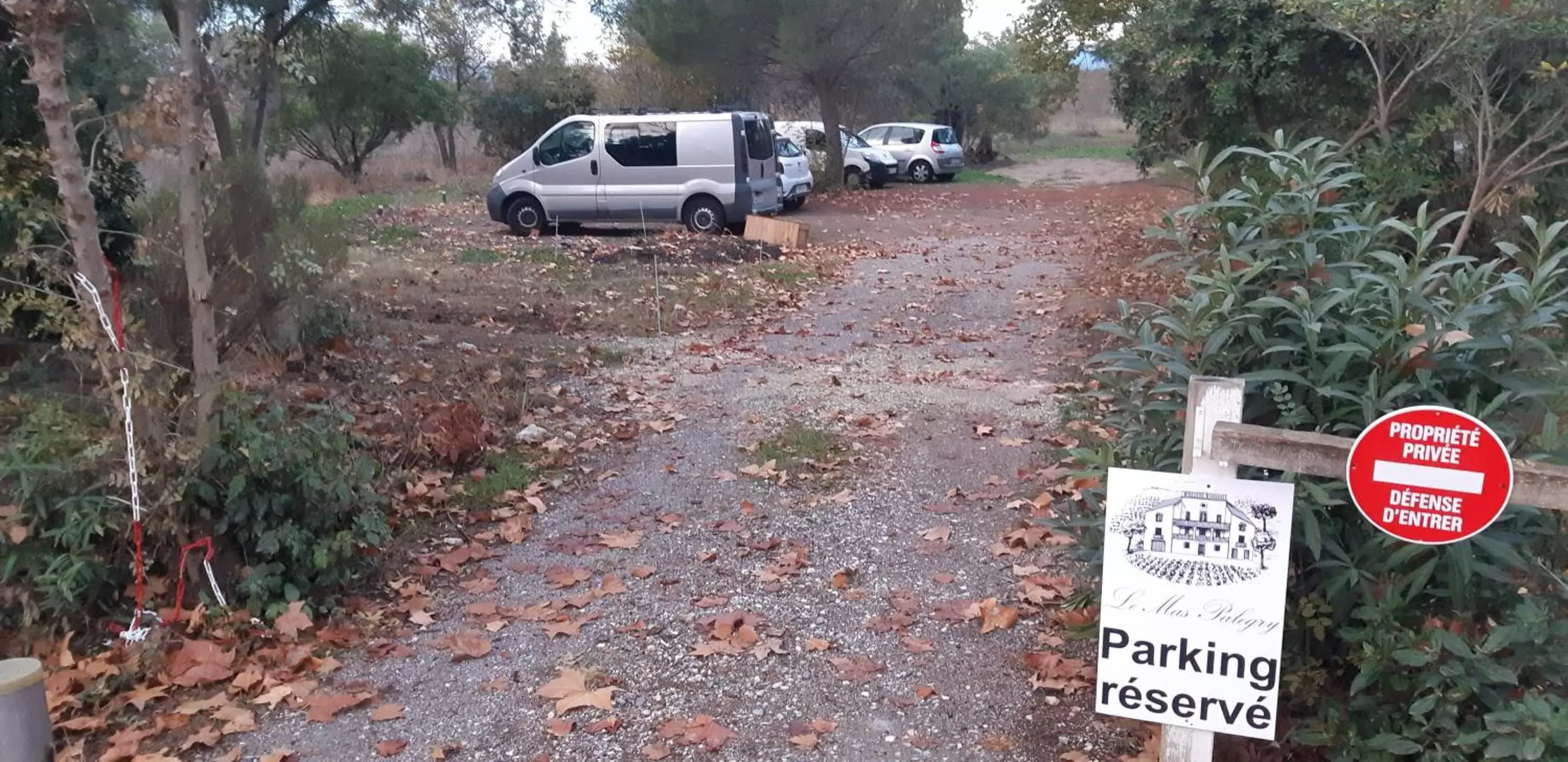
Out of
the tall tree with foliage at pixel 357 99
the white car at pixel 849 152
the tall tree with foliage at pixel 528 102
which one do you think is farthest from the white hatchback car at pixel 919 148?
the tall tree with foliage at pixel 357 99

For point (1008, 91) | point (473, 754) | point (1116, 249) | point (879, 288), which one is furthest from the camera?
point (1008, 91)

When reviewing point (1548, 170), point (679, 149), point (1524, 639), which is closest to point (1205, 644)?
point (1524, 639)

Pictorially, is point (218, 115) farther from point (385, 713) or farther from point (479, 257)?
point (479, 257)

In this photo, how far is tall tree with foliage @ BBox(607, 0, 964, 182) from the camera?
85.8ft

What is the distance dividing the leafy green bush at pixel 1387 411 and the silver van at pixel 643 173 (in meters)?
15.1

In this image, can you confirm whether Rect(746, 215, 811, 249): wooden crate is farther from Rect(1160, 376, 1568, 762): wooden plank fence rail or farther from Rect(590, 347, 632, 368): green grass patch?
Rect(1160, 376, 1568, 762): wooden plank fence rail

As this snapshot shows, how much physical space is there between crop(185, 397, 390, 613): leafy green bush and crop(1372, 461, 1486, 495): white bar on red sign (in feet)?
12.4

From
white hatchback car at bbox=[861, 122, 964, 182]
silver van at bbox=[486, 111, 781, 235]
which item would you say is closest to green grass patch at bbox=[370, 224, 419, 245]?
silver van at bbox=[486, 111, 781, 235]

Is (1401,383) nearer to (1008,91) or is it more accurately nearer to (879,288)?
(879,288)

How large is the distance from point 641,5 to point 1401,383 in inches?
431

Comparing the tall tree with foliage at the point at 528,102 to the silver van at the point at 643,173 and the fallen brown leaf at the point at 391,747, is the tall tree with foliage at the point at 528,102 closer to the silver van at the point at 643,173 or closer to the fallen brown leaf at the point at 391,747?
the silver van at the point at 643,173

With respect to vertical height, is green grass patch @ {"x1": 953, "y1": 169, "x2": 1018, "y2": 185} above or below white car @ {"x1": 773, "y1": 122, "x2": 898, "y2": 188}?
below

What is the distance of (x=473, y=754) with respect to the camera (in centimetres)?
395

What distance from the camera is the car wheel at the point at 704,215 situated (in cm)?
1866
